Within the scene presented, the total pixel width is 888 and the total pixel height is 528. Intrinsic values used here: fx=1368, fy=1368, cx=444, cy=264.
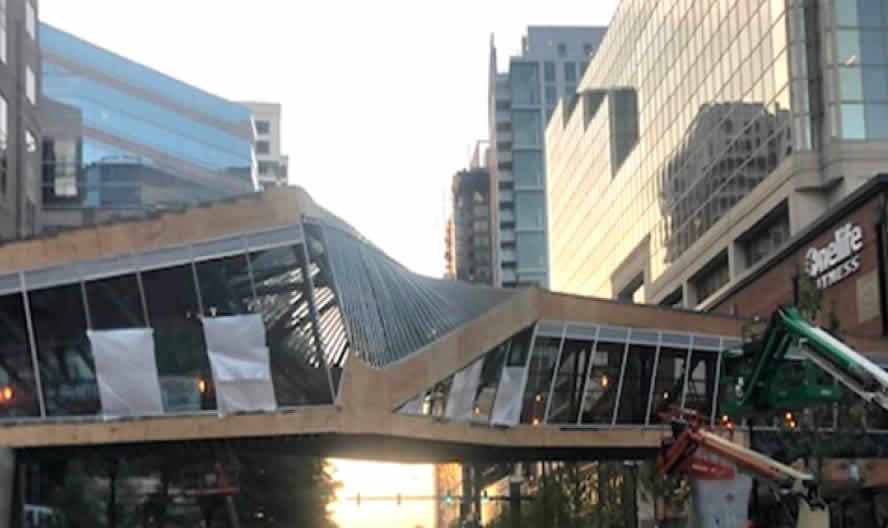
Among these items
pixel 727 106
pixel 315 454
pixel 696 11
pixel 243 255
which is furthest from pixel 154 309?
pixel 696 11

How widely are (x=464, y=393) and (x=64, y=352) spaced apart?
11945mm

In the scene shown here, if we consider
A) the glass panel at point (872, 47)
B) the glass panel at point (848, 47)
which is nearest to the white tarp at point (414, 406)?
the glass panel at point (848, 47)

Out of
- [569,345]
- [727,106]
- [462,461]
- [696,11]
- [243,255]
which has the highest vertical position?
[696,11]

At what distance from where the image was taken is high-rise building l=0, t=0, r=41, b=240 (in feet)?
213

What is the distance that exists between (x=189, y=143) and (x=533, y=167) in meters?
89.0

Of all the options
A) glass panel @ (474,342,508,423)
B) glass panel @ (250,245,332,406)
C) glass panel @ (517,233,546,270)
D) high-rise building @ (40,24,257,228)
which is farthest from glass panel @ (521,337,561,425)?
glass panel @ (517,233,546,270)

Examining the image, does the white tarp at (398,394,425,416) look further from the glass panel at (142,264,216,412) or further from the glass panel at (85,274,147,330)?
the glass panel at (85,274,147,330)

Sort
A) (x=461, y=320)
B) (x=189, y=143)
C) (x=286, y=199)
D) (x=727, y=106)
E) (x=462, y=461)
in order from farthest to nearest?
(x=189, y=143), (x=727, y=106), (x=462, y=461), (x=461, y=320), (x=286, y=199)

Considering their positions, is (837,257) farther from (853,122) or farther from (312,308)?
(312,308)

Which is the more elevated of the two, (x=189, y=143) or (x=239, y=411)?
(x=189, y=143)

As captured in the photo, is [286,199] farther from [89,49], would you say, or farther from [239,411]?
[89,49]

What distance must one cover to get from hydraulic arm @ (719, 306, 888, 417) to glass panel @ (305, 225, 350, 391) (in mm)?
10484

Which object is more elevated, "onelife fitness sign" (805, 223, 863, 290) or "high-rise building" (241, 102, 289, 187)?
"high-rise building" (241, 102, 289, 187)

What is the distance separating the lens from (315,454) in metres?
44.7
